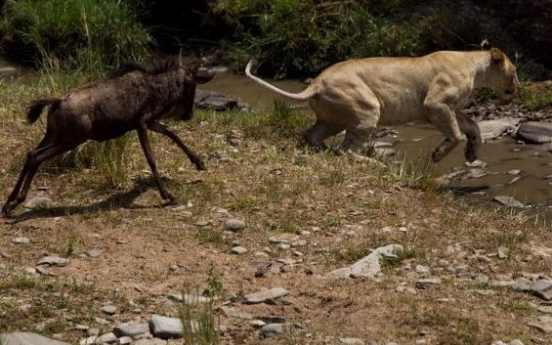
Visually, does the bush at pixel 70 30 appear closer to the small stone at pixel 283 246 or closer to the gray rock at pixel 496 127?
the gray rock at pixel 496 127

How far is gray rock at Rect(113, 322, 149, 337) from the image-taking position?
5867 mm

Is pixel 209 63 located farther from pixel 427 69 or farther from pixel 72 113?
pixel 72 113

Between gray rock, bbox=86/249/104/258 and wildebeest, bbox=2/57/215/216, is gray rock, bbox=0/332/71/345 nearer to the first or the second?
gray rock, bbox=86/249/104/258

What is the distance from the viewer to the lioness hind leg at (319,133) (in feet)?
32.7

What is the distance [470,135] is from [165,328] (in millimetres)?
5283

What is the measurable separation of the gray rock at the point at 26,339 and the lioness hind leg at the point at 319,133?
468 cm

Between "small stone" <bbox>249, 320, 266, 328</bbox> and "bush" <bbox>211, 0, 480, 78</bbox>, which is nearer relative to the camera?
"small stone" <bbox>249, 320, 266, 328</bbox>

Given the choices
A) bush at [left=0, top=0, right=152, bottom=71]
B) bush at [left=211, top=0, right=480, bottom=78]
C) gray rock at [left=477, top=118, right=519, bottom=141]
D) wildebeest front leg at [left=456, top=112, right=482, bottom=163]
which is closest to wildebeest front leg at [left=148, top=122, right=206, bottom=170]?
wildebeest front leg at [left=456, top=112, right=482, bottom=163]

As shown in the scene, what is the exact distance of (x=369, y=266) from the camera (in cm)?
705

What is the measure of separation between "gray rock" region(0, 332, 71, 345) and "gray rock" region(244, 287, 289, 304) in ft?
4.01

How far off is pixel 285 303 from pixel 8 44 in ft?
32.8

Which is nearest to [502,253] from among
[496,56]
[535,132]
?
[496,56]

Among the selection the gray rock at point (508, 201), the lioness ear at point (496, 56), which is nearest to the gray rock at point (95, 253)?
the gray rock at point (508, 201)

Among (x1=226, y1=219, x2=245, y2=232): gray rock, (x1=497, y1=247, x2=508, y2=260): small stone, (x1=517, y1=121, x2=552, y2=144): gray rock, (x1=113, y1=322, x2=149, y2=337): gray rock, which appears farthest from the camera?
(x1=517, y1=121, x2=552, y2=144): gray rock
